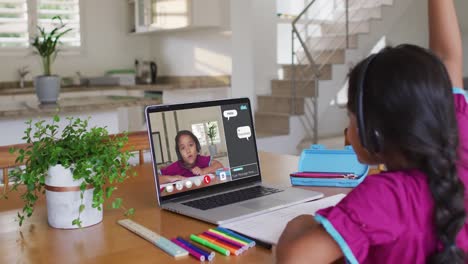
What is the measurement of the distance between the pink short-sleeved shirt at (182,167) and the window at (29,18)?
4.17 m

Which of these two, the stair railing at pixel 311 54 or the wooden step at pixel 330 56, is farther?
the wooden step at pixel 330 56

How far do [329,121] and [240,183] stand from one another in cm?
520

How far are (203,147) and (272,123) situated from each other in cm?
441

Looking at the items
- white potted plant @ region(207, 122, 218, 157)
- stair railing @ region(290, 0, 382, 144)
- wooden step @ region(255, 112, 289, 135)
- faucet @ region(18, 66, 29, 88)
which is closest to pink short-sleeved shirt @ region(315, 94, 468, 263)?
white potted plant @ region(207, 122, 218, 157)

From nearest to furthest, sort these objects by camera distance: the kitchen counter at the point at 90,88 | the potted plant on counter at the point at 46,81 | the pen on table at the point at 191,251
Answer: the pen on table at the point at 191,251, the potted plant on counter at the point at 46,81, the kitchen counter at the point at 90,88

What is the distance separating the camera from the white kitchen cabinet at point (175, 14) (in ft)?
16.0

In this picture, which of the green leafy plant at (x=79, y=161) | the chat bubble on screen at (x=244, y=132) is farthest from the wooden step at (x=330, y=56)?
the green leafy plant at (x=79, y=161)

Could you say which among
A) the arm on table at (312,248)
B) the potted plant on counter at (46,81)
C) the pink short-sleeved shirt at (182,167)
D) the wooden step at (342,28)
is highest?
the wooden step at (342,28)

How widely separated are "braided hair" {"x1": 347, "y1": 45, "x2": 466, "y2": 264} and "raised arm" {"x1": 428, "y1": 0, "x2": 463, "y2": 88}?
369mm

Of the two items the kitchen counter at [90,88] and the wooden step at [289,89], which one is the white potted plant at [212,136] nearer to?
the kitchen counter at [90,88]

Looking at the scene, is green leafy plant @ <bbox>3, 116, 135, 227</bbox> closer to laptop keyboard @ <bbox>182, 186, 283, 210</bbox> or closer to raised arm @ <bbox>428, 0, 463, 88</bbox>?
laptop keyboard @ <bbox>182, 186, 283, 210</bbox>

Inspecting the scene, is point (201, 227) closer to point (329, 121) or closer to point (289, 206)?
point (289, 206)

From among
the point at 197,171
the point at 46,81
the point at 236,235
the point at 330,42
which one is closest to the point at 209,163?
the point at 197,171

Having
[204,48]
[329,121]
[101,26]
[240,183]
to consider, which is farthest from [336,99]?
[240,183]
